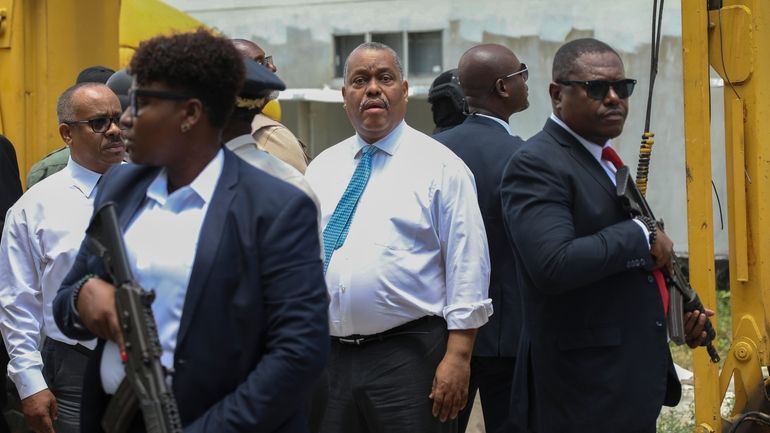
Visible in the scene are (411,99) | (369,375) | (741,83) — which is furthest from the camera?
(411,99)

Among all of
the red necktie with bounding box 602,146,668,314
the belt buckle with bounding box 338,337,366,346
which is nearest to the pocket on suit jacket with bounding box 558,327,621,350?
the red necktie with bounding box 602,146,668,314

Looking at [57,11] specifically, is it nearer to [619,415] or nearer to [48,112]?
[48,112]

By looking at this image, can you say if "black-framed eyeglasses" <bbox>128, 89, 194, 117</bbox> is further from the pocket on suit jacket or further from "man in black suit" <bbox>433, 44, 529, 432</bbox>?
"man in black suit" <bbox>433, 44, 529, 432</bbox>

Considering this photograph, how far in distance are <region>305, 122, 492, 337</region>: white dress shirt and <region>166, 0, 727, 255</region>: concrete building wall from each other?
26.9 feet

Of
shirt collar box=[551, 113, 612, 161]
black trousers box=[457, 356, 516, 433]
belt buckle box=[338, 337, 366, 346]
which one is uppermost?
shirt collar box=[551, 113, 612, 161]

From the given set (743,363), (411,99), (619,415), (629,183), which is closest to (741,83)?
(743,363)

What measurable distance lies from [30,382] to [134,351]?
219 centimetres

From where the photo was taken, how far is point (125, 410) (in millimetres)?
3148

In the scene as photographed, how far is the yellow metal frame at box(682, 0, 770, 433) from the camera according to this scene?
6363 millimetres

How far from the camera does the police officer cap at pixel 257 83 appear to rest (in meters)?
3.72

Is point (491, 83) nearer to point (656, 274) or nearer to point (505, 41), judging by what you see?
point (656, 274)

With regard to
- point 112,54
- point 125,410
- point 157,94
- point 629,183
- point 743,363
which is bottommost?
point 743,363

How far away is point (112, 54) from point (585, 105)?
4222 millimetres

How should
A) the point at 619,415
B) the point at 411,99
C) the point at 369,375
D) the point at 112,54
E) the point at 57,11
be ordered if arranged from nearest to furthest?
the point at 619,415 < the point at 369,375 < the point at 57,11 < the point at 112,54 < the point at 411,99
